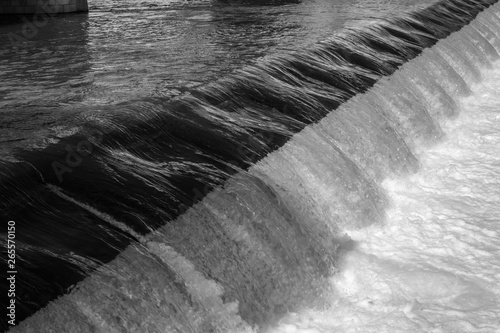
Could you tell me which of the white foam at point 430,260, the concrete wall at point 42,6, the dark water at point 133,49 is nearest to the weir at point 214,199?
the white foam at point 430,260

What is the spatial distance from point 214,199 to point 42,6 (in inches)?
310

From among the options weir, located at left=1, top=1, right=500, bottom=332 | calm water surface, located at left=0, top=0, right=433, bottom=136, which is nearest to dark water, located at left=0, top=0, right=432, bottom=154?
calm water surface, located at left=0, top=0, right=433, bottom=136

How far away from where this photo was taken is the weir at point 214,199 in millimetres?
4500

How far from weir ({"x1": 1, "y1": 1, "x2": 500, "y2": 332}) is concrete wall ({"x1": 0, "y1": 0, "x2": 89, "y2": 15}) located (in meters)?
4.88

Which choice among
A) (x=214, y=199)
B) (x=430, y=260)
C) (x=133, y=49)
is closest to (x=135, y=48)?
(x=133, y=49)

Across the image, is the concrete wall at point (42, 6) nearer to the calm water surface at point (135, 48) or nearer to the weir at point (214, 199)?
the calm water surface at point (135, 48)

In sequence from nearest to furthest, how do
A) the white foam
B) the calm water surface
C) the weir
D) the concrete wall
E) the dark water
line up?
the weir, the white foam, the dark water, the calm water surface, the concrete wall

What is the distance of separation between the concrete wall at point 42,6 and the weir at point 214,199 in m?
4.88

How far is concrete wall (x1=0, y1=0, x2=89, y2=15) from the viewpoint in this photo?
39.0 feet

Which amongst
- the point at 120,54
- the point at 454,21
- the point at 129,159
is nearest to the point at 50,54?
the point at 120,54

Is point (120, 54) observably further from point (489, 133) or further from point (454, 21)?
point (454, 21)

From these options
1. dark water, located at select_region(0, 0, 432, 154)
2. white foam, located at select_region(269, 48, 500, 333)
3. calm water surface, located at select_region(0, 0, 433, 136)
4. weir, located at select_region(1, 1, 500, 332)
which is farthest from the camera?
calm water surface, located at select_region(0, 0, 433, 136)

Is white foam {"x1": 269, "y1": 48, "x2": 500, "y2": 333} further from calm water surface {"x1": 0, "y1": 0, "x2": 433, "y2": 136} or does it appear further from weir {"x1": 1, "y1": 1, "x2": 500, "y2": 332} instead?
calm water surface {"x1": 0, "y1": 0, "x2": 433, "y2": 136}

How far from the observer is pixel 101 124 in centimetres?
605
